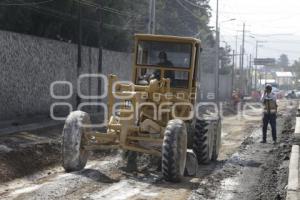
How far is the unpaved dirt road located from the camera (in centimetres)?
1038

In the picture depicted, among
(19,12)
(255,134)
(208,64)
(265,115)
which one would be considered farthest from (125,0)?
(208,64)

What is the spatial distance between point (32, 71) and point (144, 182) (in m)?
15.0

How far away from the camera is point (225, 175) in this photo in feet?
43.3

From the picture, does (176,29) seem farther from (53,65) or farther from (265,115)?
(265,115)

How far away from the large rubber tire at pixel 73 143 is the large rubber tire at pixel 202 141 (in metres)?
3.25

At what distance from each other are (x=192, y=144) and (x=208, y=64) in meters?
66.7

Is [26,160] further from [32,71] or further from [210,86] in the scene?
[210,86]

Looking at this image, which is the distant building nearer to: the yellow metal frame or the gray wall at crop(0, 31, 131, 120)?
the gray wall at crop(0, 31, 131, 120)

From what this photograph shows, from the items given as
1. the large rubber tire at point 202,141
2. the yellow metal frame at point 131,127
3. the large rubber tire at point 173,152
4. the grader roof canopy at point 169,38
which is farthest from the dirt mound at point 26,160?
the grader roof canopy at point 169,38

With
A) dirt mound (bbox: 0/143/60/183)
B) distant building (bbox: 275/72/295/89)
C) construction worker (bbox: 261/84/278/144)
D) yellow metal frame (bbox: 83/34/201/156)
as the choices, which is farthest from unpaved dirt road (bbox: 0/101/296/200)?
distant building (bbox: 275/72/295/89)

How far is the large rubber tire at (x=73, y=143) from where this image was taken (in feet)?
39.8

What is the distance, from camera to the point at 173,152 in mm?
11234

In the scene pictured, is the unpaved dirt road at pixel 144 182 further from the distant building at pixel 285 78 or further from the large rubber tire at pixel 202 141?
the distant building at pixel 285 78

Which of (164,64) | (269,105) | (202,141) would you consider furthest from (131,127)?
(269,105)
